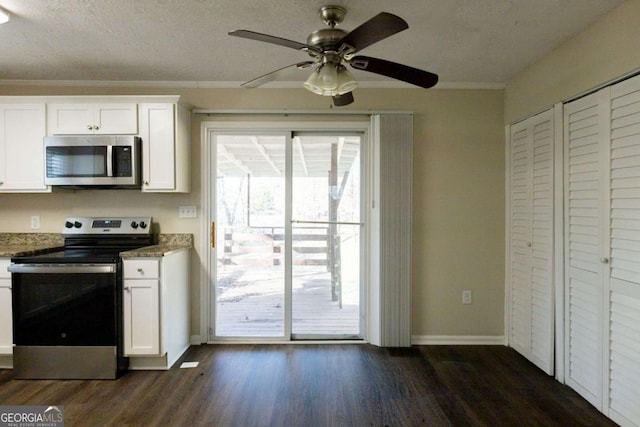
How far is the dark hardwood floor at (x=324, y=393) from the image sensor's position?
2.12 m

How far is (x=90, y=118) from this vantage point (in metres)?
2.90

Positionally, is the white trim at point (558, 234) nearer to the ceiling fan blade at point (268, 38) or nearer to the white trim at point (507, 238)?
the white trim at point (507, 238)

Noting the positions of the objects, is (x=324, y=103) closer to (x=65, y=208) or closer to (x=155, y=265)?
(x=155, y=265)

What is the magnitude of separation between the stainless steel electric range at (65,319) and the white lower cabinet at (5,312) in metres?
0.07

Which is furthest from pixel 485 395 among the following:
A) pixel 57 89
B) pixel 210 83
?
pixel 57 89

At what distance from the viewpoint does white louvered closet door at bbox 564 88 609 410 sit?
2143 mm

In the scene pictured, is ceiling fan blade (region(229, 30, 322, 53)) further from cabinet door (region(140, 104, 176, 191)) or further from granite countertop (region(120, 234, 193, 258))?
granite countertop (region(120, 234, 193, 258))

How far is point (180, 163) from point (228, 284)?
3.90 ft

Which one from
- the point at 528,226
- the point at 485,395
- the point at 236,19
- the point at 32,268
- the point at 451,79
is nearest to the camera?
the point at 236,19

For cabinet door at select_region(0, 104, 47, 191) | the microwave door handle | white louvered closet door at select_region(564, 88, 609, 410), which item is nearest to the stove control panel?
cabinet door at select_region(0, 104, 47, 191)

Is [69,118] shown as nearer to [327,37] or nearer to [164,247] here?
[164,247]

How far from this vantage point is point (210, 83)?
3199 millimetres

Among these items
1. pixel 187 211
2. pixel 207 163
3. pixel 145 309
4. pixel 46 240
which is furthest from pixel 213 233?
pixel 46 240

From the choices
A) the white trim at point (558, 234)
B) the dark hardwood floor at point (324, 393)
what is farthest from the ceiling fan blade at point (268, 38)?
the dark hardwood floor at point (324, 393)
